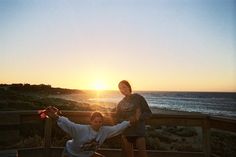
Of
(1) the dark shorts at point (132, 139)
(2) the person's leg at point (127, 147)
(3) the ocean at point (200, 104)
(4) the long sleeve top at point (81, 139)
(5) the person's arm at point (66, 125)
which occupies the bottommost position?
(3) the ocean at point (200, 104)

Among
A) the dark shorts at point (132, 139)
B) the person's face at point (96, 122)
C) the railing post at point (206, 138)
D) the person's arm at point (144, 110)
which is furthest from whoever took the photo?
the railing post at point (206, 138)

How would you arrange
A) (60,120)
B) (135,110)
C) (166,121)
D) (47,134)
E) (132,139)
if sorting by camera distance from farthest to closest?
(166,121)
(47,134)
(132,139)
(135,110)
(60,120)

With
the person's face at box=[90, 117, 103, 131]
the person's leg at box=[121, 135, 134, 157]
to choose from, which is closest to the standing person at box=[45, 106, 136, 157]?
the person's face at box=[90, 117, 103, 131]

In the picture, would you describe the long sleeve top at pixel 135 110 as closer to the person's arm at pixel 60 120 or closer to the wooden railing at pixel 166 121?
the wooden railing at pixel 166 121

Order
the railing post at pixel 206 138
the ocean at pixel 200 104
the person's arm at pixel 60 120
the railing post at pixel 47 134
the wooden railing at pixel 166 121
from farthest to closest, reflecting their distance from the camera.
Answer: the ocean at pixel 200 104 < the railing post at pixel 206 138 < the railing post at pixel 47 134 < the wooden railing at pixel 166 121 < the person's arm at pixel 60 120

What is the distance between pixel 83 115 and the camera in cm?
621

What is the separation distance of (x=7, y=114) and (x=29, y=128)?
7.98 m

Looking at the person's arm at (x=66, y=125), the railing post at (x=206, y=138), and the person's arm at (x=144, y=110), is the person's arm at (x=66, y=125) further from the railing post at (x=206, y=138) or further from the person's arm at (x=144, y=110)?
the railing post at (x=206, y=138)

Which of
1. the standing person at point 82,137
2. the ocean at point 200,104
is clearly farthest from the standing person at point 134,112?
the ocean at point 200,104

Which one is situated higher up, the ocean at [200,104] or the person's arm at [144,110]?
the person's arm at [144,110]

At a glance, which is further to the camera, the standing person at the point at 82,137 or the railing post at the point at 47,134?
the railing post at the point at 47,134

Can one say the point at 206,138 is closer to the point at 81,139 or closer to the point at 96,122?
the point at 96,122

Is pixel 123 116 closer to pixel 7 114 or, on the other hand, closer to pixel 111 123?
pixel 111 123

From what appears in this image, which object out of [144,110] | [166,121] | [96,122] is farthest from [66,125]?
[166,121]
